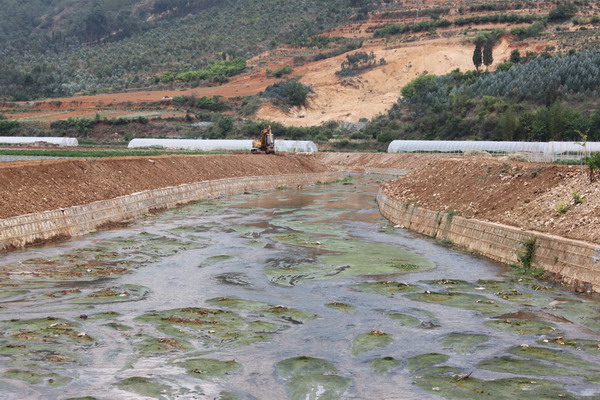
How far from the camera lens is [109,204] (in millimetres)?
39188

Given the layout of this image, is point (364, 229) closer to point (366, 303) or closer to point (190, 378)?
point (366, 303)

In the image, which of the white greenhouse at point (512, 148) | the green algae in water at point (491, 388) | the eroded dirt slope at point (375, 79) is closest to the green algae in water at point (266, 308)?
the green algae in water at point (491, 388)

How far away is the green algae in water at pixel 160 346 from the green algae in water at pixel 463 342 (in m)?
5.49

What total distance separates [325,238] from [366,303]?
13.0m

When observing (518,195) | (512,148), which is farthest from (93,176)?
(512,148)

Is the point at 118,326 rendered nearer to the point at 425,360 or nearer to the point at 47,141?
the point at 425,360

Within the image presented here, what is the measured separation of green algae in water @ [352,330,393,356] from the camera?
17.8 meters

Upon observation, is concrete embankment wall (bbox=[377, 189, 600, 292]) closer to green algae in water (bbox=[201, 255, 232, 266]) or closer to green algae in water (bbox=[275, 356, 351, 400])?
green algae in water (bbox=[201, 255, 232, 266])

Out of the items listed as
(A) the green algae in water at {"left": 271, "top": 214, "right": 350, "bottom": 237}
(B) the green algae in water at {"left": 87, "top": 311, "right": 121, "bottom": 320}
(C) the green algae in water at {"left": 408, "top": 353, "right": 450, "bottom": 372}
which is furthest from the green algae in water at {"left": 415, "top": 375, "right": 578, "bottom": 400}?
(A) the green algae in water at {"left": 271, "top": 214, "right": 350, "bottom": 237}

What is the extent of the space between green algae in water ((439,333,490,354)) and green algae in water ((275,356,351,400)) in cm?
295

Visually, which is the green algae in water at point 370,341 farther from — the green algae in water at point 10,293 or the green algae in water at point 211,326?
the green algae in water at point 10,293

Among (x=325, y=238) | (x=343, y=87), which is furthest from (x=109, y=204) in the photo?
(x=343, y=87)

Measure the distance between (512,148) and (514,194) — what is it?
4787 centimetres

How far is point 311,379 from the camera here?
615 inches
